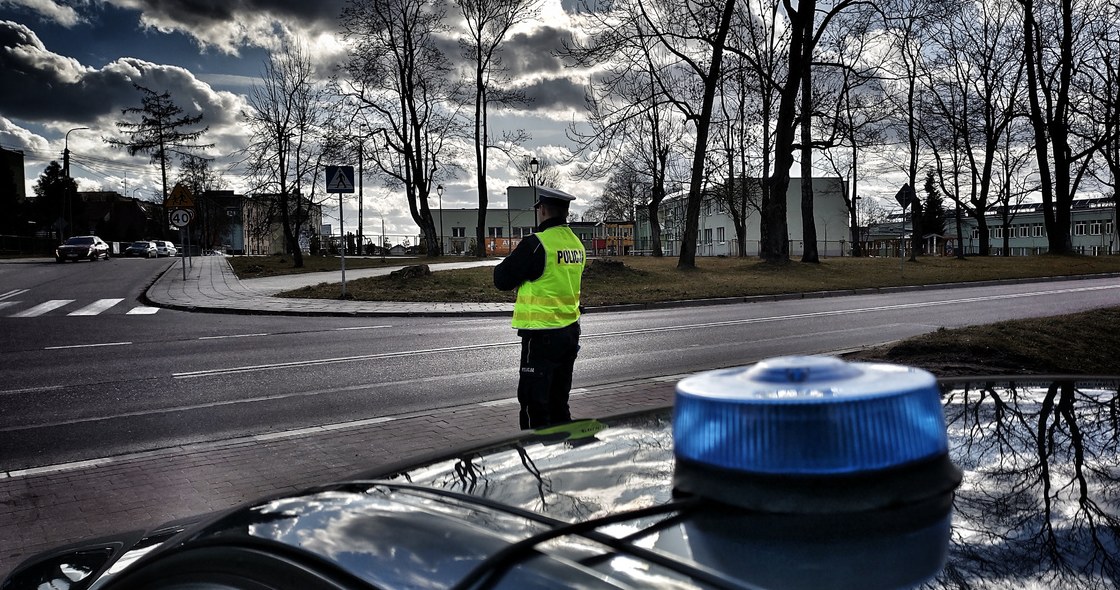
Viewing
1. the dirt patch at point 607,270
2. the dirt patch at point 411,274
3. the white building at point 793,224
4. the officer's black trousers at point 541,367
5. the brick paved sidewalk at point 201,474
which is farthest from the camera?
the white building at point 793,224

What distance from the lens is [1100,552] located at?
102cm

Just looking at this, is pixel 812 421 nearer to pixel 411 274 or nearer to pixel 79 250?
pixel 411 274

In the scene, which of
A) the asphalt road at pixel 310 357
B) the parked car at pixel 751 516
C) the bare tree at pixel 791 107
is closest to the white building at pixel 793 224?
the bare tree at pixel 791 107

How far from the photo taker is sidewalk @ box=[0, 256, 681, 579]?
15.8 ft

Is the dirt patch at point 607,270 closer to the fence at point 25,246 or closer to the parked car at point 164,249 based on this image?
the fence at point 25,246

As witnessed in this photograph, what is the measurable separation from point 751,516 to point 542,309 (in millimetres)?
4422

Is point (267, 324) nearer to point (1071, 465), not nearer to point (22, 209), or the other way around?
point (1071, 465)

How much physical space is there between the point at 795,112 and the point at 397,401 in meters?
25.2

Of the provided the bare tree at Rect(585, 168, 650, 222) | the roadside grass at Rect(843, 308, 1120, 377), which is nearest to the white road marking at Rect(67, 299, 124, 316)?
the roadside grass at Rect(843, 308, 1120, 377)

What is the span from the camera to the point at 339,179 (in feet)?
64.9

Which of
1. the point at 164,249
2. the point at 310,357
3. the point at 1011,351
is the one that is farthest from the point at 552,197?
the point at 164,249

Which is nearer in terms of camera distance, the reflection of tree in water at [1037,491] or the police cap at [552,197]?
the reflection of tree in water at [1037,491]

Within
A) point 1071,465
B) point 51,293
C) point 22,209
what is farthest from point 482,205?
point 22,209

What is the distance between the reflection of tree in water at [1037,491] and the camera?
1000 mm
